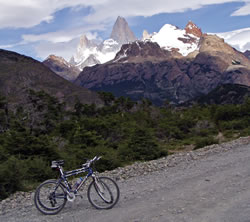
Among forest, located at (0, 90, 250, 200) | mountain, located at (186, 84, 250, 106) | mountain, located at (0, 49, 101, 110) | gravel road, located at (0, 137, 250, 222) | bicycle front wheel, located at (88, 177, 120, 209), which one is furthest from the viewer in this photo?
mountain, located at (186, 84, 250, 106)

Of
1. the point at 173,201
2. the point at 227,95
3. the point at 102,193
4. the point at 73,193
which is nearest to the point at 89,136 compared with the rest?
the point at 73,193

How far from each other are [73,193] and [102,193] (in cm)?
75

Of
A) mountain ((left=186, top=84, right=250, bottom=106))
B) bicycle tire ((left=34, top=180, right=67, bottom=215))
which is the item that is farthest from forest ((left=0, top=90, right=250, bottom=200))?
mountain ((left=186, top=84, right=250, bottom=106))

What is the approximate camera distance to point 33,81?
109 metres

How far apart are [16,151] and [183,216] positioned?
17.4 meters

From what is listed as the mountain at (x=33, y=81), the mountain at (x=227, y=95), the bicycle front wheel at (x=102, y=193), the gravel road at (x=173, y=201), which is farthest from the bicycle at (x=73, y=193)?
the mountain at (x=227, y=95)

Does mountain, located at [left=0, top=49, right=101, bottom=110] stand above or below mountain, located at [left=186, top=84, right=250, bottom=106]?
above

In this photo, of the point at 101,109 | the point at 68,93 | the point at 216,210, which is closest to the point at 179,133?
the point at 101,109

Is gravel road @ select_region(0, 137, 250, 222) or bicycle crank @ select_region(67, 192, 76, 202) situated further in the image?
bicycle crank @ select_region(67, 192, 76, 202)

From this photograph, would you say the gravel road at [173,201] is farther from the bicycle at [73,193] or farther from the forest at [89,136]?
the forest at [89,136]

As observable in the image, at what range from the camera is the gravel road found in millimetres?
7262

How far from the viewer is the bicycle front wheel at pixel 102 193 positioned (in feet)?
27.1

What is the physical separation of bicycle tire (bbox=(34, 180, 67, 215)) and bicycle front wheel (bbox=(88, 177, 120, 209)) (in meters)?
0.72

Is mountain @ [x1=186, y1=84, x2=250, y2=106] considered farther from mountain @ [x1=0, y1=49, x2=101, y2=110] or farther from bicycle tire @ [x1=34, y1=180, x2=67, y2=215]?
bicycle tire @ [x1=34, y1=180, x2=67, y2=215]
